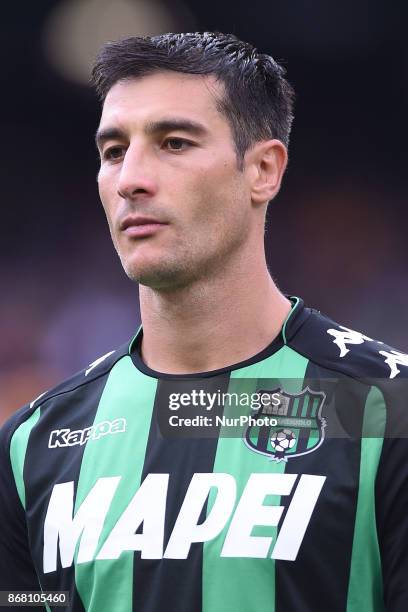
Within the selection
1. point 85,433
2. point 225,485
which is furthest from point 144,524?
point 85,433

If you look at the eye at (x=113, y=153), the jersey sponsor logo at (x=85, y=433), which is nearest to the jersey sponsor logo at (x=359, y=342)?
the jersey sponsor logo at (x=85, y=433)

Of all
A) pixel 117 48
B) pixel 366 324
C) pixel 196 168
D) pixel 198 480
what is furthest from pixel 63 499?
pixel 366 324

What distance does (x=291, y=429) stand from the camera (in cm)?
217

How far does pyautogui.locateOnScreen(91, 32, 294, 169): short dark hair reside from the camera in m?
2.32

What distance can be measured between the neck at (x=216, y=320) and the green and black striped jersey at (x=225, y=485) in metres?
0.03

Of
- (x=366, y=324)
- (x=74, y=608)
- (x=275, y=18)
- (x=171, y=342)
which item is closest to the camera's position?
(x=74, y=608)

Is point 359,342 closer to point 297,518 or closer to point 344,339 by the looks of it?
point 344,339

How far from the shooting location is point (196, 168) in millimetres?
2211

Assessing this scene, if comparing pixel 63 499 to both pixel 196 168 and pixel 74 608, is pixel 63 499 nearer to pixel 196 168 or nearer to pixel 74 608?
pixel 74 608

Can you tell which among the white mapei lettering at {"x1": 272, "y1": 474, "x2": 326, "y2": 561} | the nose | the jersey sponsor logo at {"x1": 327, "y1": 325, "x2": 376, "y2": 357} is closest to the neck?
the jersey sponsor logo at {"x1": 327, "y1": 325, "x2": 376, "y2": 357}

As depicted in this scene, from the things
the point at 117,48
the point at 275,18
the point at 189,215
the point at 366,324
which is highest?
the point at 275,18

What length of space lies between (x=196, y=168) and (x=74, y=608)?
3.48 ft

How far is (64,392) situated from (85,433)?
186 mm

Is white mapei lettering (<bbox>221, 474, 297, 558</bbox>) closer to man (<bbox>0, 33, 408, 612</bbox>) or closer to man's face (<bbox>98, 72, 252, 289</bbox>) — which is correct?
man (<bbox>0, 33, 408, 612</bbox>)
